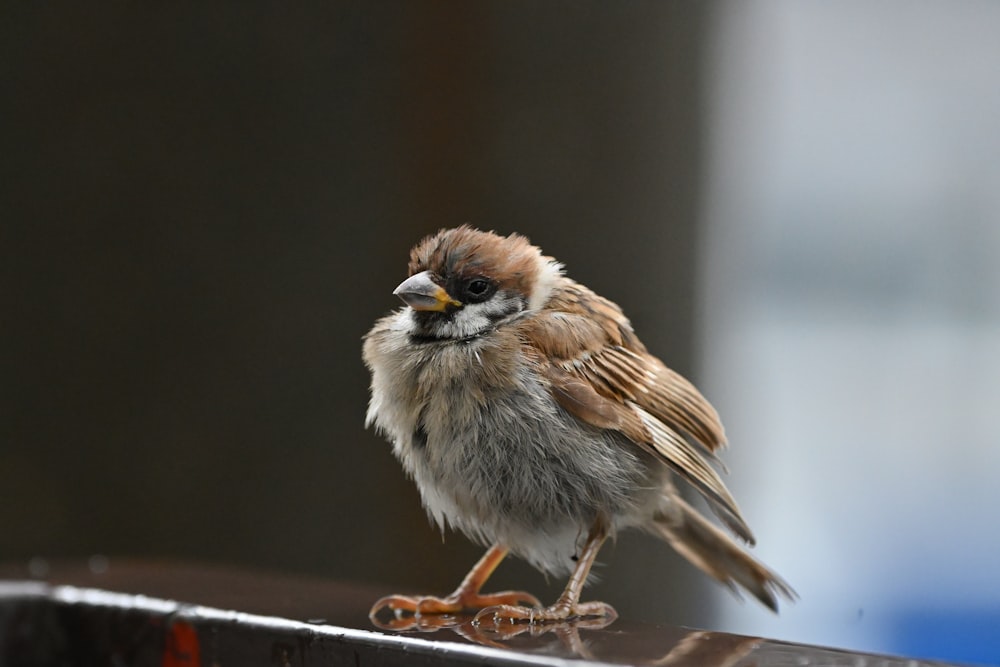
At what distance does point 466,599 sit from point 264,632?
489 mm

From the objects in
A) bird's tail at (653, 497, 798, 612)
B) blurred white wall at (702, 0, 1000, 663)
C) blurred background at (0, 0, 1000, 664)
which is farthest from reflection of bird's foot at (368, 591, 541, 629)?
blurred white wall at (702, 0, 1000, 663)

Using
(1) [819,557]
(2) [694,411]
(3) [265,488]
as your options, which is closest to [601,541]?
(2) [694,411]

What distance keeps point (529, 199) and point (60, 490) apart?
2049 mm

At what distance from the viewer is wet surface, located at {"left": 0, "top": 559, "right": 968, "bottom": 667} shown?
147cm

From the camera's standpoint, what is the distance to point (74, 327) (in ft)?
13.9

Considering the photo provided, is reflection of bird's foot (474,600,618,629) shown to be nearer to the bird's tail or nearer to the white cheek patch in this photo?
the bird's tail

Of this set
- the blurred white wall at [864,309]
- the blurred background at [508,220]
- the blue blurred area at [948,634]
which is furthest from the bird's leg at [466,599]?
the blue blurred area at [948,634]

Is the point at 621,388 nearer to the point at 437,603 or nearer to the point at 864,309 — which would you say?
the point at 437,603

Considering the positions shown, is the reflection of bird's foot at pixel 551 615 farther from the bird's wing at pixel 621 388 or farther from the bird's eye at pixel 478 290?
the bird's eye at pixel 478 290

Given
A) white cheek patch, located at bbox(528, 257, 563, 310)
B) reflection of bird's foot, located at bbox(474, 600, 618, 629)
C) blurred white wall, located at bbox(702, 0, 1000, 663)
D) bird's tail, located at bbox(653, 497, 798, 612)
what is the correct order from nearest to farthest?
1. reflection of bird's foot, located at bbox(474, 600, 618, 629)
2. white cheek patch, located at bbox(528, 257, 563, 310)
3. bird's tail, located at bbox(653, 497, 798, 612)
4. blurred white wall, located at bbox(702, 0, 1000, 663)

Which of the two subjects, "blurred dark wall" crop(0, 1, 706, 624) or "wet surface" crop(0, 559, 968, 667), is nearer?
"wet surface" crop(0, 559, 968, 667)

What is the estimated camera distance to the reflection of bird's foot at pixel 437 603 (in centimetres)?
190

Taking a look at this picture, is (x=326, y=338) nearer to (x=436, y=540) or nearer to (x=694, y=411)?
(x=436, y=540)

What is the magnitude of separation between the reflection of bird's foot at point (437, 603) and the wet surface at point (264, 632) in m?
0.03
